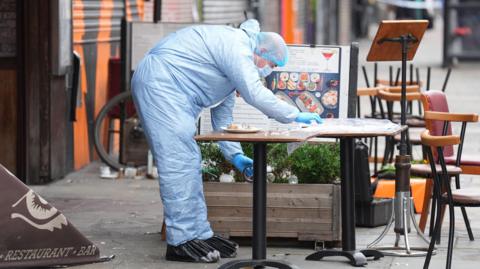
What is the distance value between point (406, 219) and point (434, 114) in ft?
2.54

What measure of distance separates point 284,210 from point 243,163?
536 millimetres

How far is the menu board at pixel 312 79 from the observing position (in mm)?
9492

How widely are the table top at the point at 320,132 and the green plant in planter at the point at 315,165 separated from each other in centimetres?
60

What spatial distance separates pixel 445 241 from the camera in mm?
9039

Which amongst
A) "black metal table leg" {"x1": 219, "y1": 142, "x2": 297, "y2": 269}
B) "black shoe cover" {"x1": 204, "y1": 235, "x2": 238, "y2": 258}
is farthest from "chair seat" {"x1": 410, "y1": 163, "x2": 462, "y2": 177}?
"black metal table leg" {"x1": 219, "y1": 142, "x2": 297, "y2": 269}

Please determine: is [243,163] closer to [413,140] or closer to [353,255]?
[353,255]

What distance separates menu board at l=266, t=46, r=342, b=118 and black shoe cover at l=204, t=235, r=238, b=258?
1.49m

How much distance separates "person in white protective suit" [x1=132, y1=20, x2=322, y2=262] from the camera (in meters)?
7.89

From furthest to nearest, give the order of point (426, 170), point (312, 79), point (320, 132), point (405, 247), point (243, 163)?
point (312, 79) → point (426, 170) → point (405, 247) → point (243, 163) → point (320, 132)

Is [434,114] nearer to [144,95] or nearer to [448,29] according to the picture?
[144,95]

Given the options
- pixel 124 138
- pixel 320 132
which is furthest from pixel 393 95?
pixel 320 132

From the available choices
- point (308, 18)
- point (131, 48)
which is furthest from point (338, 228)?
point (308, 18)

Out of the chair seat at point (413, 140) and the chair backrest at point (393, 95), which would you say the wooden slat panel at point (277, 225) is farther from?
the chair seat at point (413, 140)

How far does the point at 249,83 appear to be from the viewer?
7.65m
